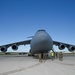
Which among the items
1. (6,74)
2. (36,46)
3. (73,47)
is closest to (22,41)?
(73,47)

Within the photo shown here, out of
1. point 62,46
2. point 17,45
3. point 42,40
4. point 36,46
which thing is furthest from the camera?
point 17,45

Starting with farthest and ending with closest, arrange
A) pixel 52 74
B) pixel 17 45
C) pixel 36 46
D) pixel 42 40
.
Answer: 1. pixel 17 45
2. pixel 36 46
3. pixel 42 40
4. pixel 52 74

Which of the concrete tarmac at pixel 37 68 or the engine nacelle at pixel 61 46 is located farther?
the engine nacelle at pixel 61 46

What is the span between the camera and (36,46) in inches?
922

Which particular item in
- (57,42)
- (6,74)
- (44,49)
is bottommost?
(6,74)

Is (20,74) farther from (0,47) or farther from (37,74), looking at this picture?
(0,47)

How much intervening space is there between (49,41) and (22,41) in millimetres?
14984

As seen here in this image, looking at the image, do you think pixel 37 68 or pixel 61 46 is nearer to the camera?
pixel 37 68

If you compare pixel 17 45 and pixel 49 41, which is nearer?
pixel 49 41

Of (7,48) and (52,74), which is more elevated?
(7,48)

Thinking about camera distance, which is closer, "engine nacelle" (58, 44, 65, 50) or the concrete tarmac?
the concrete tarmac

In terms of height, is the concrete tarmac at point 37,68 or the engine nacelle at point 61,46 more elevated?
the engine nacelle at point 61,46

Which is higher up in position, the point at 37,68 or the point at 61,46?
the point at 61,46

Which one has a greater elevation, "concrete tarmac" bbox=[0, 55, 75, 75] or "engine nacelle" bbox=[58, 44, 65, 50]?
"engine nacelle" bbox=[58, 44, 65, 50]
